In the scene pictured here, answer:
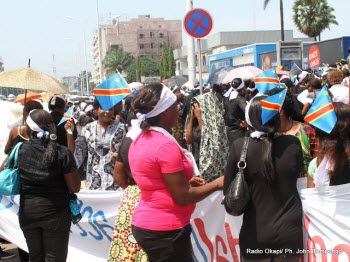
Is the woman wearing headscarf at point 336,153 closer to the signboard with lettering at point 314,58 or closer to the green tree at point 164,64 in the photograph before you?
the signboard with lettering at point 314,58

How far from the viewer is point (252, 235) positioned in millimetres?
2928

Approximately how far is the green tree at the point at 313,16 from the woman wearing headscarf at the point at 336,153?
48.7 m

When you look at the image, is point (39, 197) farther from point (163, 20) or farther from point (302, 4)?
point (163, 20)

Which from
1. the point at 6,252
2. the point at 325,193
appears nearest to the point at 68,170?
the point at 325,193

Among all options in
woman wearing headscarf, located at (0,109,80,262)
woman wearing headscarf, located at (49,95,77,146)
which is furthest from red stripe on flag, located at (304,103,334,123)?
woman wearing headscarf, located at (49,95,77,146)

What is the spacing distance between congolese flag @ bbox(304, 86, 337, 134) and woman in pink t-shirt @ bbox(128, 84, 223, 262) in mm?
718

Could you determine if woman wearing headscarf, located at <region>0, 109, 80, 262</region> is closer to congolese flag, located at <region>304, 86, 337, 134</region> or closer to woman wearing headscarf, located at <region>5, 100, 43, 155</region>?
woman wearing headscarf, located at <region>5, 100, 43, 155</region>

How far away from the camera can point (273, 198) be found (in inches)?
114

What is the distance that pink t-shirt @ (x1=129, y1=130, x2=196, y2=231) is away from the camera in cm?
288

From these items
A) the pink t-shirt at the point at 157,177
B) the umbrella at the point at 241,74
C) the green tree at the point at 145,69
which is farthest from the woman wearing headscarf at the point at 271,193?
the green tree at the point at 145,69

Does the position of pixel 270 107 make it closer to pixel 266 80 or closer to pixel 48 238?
A: pixel 48 238

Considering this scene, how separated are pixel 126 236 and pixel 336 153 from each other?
61.8 inches

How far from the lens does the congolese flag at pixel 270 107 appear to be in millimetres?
2889

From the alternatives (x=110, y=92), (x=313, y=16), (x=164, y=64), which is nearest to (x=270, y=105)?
(x=110, y=92)
